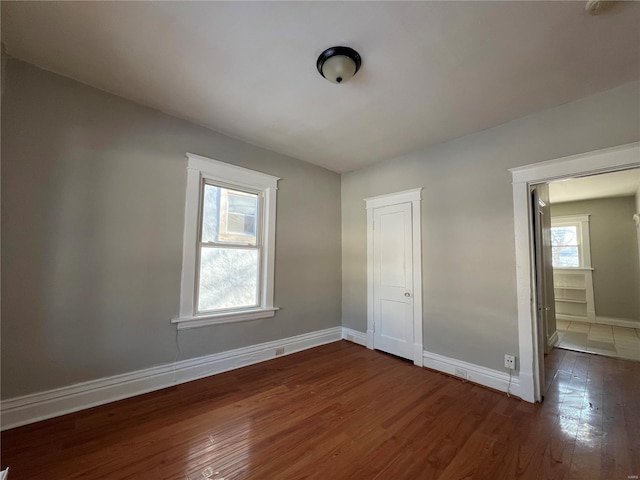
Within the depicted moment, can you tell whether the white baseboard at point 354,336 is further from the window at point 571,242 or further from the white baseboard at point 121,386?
the window at point 571,242

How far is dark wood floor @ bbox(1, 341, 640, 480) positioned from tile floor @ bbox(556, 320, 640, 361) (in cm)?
119

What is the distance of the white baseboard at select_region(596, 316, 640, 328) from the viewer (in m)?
5.00

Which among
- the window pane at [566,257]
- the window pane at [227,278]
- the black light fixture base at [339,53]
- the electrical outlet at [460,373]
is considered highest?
the black light fixture base at [339,53]

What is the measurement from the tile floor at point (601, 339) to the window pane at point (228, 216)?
503cm

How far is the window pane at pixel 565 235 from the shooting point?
585cm

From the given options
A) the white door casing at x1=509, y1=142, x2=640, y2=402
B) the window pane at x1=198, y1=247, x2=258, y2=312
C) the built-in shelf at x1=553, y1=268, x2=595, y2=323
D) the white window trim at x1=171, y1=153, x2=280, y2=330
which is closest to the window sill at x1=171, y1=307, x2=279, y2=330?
the white window trim at x1=171, y1=153, x2=280, y2=330

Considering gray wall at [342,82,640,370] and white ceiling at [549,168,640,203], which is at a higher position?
white ceiling at [549,168,640,203]

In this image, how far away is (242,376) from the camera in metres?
2.79

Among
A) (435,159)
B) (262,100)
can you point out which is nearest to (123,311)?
(262,100)

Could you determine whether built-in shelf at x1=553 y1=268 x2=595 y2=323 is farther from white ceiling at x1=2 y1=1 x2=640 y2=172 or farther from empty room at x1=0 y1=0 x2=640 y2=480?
white ceiling at x1=2 y1=1 x2=640 y2=172

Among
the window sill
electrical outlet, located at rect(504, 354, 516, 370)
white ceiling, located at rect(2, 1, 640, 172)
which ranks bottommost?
electrical outlet, located at rect(504, 354, 516, 370)

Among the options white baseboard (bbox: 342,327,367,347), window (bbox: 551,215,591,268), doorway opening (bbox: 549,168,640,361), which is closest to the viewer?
white baseboard (bbox: 342,327,367,347)

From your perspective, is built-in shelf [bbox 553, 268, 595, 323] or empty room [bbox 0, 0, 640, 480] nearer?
empty room [bbox 0, 0, 640, 480]

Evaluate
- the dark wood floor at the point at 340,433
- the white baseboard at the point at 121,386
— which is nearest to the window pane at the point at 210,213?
the white baseboard at the point at 121,386
